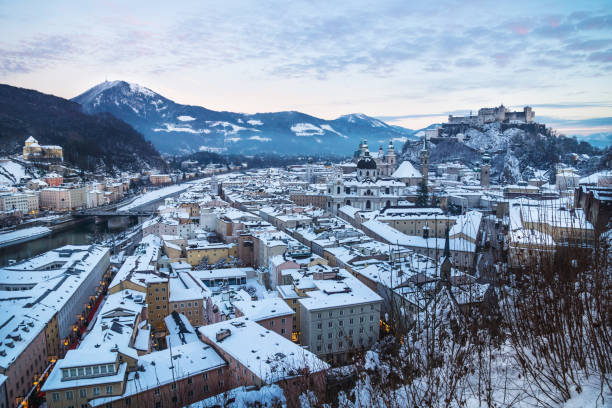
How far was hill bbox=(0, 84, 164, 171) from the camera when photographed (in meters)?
72.2

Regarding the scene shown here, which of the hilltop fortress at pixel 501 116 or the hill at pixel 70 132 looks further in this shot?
the hill at pixel 70 132

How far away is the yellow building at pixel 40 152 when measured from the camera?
63.8m

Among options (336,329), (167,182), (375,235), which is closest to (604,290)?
(336,329)

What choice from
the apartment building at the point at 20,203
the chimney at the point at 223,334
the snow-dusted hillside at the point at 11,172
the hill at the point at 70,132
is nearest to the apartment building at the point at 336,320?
the chimney at the point at 223,334

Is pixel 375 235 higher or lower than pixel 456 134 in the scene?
lower

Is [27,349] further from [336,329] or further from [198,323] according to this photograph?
[336,329]

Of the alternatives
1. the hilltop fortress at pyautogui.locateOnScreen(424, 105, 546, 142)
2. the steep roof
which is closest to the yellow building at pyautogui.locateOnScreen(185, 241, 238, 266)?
the steep roof

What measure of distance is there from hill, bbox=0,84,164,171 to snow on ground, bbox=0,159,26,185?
6687 mm

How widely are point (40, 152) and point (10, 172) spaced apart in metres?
9.19

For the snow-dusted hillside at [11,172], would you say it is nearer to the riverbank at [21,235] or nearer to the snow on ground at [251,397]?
the riverbank at [21,235]

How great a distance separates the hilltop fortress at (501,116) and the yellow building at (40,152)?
6919cm

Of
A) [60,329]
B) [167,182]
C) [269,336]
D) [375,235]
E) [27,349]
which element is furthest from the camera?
[167,182]

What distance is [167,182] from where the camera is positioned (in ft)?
258

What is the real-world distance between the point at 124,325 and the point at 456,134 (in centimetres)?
6819
